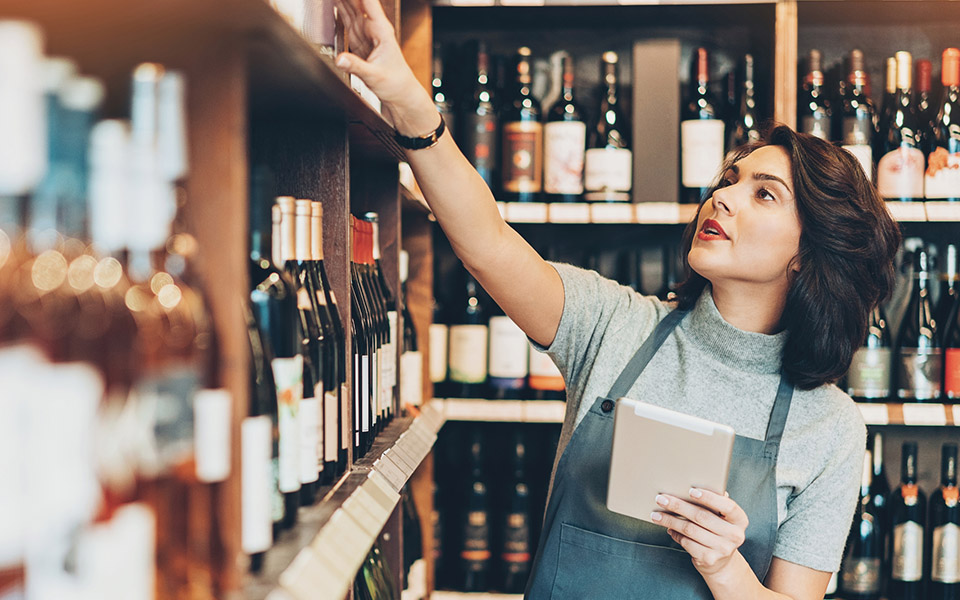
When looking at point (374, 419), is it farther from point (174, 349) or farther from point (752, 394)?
point (174, 349)

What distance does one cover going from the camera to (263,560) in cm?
68

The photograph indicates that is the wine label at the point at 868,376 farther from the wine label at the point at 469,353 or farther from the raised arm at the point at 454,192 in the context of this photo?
the raised arm at the point at 454,192

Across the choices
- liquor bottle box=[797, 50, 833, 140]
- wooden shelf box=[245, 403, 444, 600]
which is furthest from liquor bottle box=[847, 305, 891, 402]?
wooden shelf box=[245, 403, 444, 600]

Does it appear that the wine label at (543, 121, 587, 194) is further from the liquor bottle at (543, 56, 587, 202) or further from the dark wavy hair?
the dark wavy hair

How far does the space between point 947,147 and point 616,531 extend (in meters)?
1.49

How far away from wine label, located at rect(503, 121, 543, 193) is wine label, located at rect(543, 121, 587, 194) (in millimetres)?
28

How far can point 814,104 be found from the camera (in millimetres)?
2201

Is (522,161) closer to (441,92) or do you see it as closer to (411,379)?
(441,92)

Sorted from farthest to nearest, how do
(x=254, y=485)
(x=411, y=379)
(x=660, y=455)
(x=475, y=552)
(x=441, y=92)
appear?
(x=441, y=92) < (x=475, y=552) < (x=411, y=379) < (x=660, y=455) < (x=254, y=485)

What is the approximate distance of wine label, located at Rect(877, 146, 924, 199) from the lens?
81.9 inches

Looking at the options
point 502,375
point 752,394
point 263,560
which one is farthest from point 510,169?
point 263,560

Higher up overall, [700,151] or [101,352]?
[700,151]

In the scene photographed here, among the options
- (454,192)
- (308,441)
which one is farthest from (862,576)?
(308,441)

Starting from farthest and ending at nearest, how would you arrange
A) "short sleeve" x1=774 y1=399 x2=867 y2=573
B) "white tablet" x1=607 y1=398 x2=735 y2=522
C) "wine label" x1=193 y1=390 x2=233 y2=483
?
1. "short sleeve" x1=774 y1=399 x2=867 y2=573
2. "white tablet" x1=607 y1=398 x2=735 y2=522
3. "wine label" x1=193 y1=390 x2=233 y2=483
